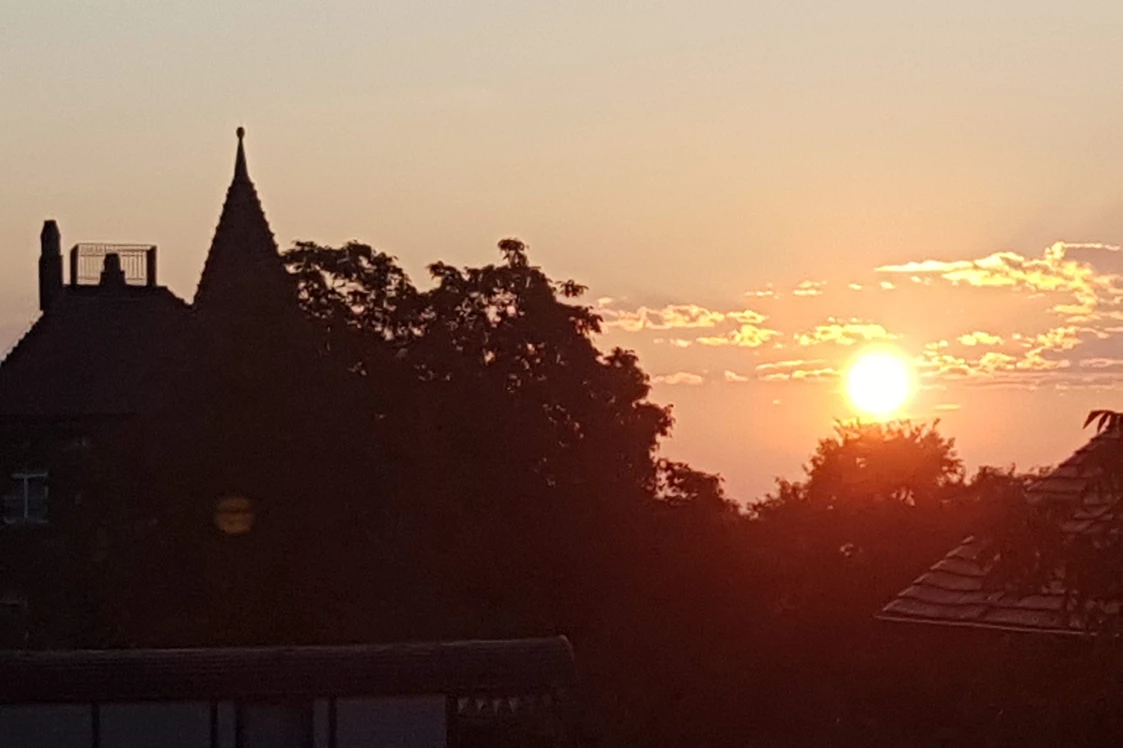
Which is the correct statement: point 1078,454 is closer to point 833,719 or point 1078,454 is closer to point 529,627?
point 833,719

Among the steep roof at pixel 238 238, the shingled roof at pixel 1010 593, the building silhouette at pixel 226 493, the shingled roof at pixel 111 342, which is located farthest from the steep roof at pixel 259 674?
the steep roof at pixel 238 238

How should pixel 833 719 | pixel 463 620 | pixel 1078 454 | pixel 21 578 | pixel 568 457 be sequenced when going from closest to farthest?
1. pixel 1078 454
2. pixel 833 719
3. pixel 463 620
4. pixel 568 457
5. pixel 21 578

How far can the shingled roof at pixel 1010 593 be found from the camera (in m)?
10.2

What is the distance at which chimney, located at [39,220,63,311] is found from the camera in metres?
58.9

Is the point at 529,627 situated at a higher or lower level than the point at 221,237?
lower

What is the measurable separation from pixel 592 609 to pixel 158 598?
8.37 m

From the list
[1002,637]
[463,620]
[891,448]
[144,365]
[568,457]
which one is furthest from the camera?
[891,448]

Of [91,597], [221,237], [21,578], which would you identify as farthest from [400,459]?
[221,237]

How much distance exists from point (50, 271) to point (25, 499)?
816 centimetres

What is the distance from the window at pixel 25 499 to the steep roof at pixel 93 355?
1.75 m

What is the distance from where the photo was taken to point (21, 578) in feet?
170

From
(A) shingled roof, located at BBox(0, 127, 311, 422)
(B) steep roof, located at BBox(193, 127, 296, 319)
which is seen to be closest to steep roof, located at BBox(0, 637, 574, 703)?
(A) shingled roof, located at BBox(0, 127, 311, 422)

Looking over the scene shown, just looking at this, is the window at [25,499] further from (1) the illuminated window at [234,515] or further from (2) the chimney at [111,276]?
(1) the illuminated window at [234,515]

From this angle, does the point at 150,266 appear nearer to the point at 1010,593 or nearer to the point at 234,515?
the point at 234,515
